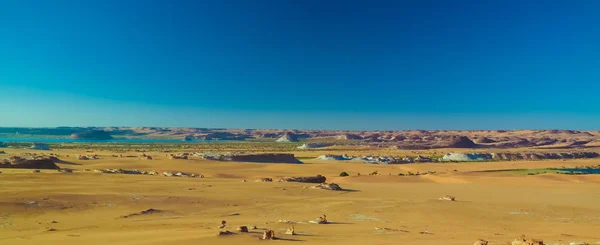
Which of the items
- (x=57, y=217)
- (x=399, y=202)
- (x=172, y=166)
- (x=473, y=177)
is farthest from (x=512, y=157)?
(x=57, y=217)

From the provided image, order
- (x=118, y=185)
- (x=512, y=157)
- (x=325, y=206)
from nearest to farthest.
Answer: (x=325, y=206)
(x=118, y=185)
(x=512, y=157)

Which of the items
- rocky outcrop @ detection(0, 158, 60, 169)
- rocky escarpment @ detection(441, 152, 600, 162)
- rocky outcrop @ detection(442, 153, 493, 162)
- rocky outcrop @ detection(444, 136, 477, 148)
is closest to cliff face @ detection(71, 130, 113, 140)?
rocky outcrop @ detection(444, 136, 477, 148)

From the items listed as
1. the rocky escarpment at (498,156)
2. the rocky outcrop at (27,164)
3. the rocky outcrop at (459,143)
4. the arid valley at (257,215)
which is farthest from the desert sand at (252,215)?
the rocky outcrop at (459,143)

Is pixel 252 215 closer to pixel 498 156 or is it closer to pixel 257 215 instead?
pixel 257 215

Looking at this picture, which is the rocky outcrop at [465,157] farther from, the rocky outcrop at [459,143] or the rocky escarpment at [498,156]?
the rocky outcrop at [459,143]

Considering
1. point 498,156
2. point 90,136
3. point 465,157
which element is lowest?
point 465,157

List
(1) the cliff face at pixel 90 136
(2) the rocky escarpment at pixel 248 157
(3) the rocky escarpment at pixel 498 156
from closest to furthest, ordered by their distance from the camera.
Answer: (2) the rocky escarpment at pixel 248 157 < (3) the rocky escarpment at pixel 498 156 < (1) the cliff face at pixel 90 136

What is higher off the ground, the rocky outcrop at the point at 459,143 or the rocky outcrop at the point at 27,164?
the rocky outcrop at the point at 459,143

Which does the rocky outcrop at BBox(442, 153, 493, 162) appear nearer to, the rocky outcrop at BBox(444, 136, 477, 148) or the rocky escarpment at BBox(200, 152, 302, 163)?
the rocky escarpment at BBox(200, 152, 302, 163)

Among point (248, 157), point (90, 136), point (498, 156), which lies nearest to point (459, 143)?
point (498, 156)

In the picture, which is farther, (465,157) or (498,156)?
(498,156)

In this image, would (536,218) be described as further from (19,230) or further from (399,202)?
(19,230)
